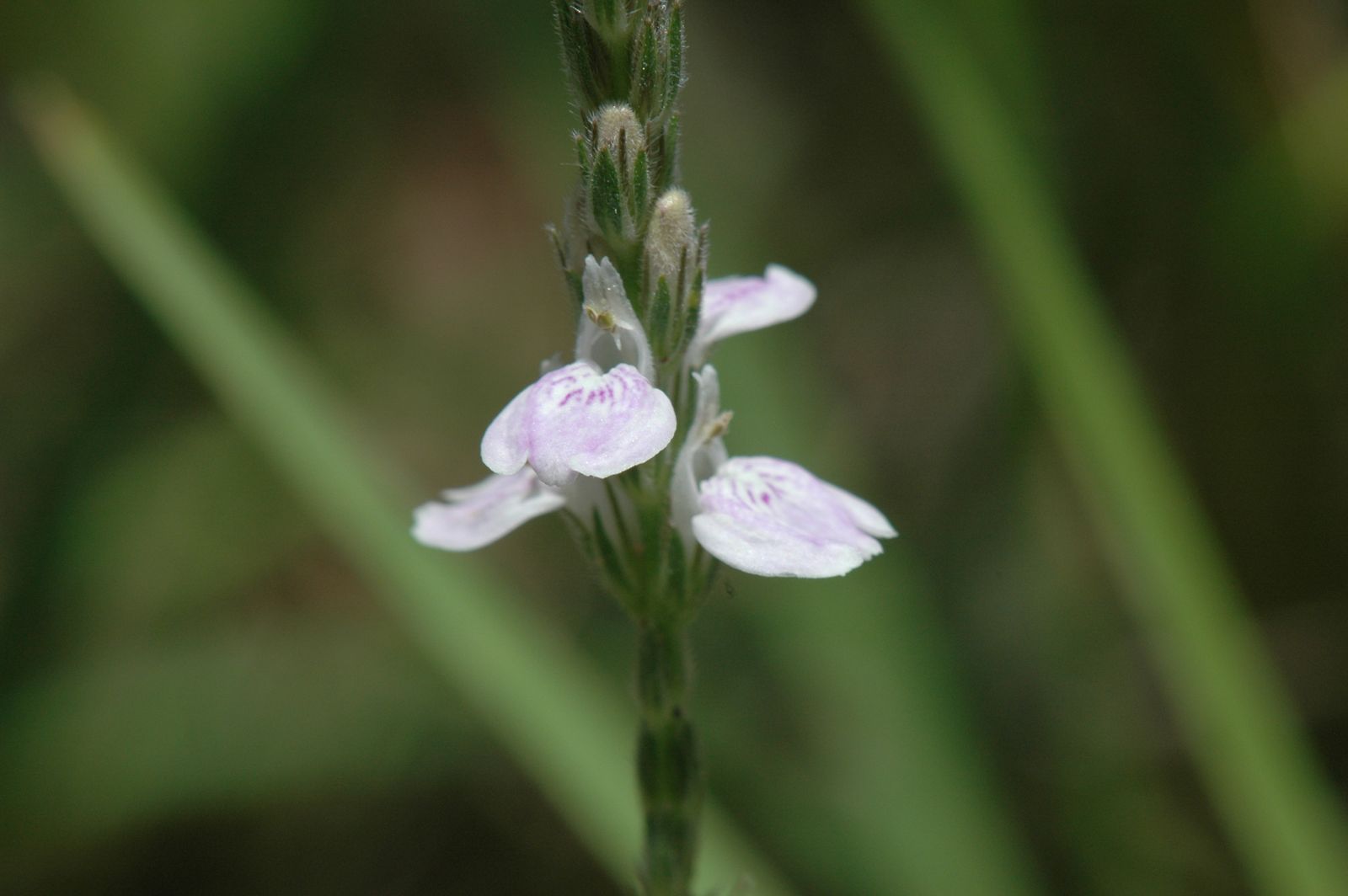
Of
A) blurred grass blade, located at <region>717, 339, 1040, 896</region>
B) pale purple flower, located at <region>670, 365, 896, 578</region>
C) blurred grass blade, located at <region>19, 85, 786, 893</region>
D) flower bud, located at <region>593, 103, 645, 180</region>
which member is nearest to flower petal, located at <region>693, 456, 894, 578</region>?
pale purple flower, located at <region>670, 365, 896, 578</region>

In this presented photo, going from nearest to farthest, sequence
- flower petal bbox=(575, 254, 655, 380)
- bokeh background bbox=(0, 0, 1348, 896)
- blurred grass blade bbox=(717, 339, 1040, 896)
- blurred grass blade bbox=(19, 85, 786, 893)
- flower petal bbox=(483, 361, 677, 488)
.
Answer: flower petal bbox=(483, 361, 677, 488), flower petal bbox=(575, 254, 655, 380), blurred grass blade bbox=(19, 85, 786, 893), blurred grass blade bbox=(717, 339, 1040, 896), bokeh background bbox=(0, 0, 1348, 896)

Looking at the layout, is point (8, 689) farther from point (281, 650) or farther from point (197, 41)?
point (197, 41)

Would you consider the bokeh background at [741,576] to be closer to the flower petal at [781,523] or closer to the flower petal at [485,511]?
the flower petal at [485,511]

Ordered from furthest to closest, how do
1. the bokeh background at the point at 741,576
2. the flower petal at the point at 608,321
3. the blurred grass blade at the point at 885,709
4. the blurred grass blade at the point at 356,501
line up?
the bokeh background at the point at 741,576 → the blurred grass blade at the point at 885,709 → the blurred grass blade at the point at 356,501 → the flower petal at the point at 608,321

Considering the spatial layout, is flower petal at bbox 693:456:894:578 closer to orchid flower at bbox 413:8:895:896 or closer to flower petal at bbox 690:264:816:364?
orchid flower at bbox 413:8:895:896

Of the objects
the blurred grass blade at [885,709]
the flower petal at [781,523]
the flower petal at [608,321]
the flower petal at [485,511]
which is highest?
the flower petal at [608,321]

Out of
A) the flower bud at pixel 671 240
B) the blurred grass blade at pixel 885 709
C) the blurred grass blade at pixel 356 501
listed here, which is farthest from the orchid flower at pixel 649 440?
the blurred grass blade at pixel 885 709
